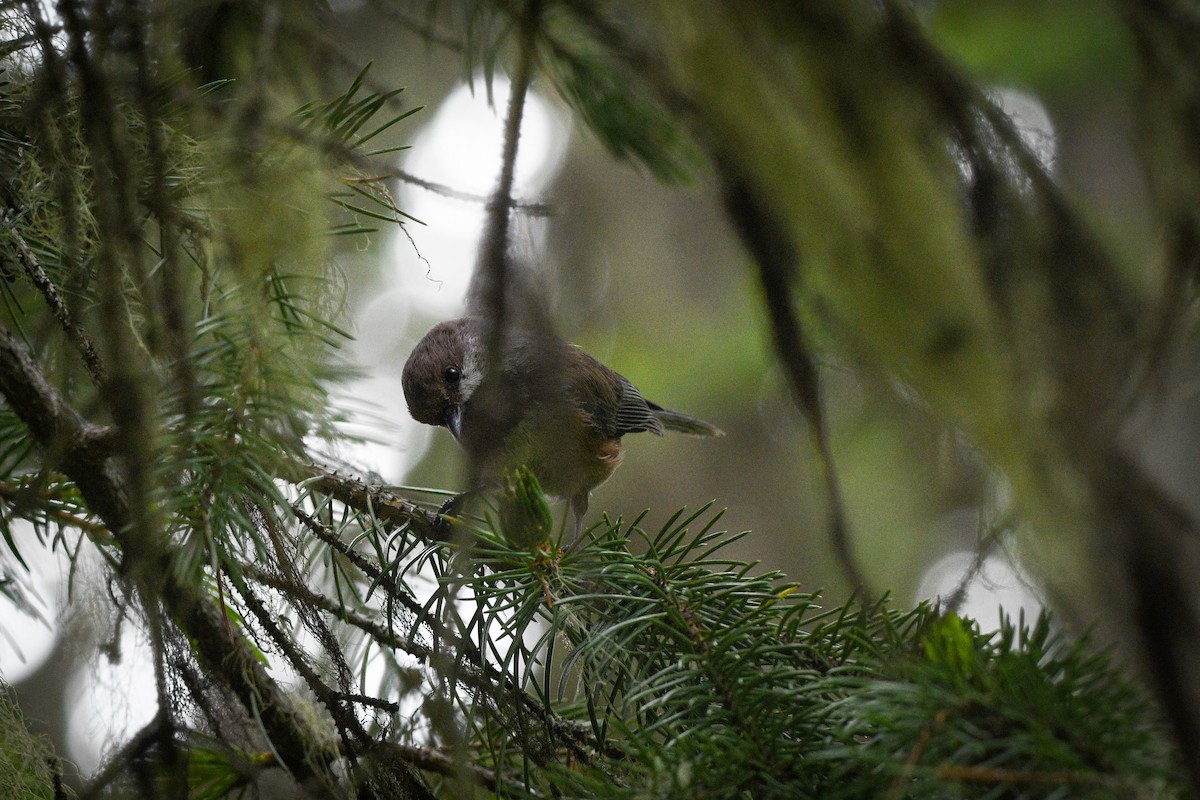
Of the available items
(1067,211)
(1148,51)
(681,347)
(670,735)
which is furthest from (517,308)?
(681,347)

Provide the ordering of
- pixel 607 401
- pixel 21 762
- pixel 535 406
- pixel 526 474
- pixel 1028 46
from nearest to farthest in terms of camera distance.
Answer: pixel 21 762
pixel 526 474
pixel 535 406
pixel 607 401
pixel 1028 46

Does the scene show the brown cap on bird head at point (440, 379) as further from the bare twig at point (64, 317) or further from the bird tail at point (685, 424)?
the bare twig at point (64, 317)

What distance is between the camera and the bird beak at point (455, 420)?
3302 millimetres

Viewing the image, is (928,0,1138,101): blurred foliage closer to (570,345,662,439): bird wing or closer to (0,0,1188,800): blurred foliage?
(570,345,662,439): bird wing

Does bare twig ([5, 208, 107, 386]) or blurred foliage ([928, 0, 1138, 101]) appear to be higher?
blurred foliage ([928, 0, 1138, 101])

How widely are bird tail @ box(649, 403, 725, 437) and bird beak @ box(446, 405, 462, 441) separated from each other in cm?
154

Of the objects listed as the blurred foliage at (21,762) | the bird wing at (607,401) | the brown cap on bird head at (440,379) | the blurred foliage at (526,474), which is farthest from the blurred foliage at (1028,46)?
the blurred foliage at (21,762)

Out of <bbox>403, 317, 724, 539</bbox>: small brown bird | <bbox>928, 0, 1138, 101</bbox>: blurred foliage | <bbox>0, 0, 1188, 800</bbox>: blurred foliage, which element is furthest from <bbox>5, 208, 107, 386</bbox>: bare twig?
<bbox>928, 0, 1138, 101</bbox>: blurred foliage

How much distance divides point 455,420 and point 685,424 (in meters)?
1.86

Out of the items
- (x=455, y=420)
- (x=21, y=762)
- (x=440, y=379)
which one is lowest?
(x=21, y=762)

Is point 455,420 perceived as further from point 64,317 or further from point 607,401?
point 64,317

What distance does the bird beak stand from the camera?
3.30m

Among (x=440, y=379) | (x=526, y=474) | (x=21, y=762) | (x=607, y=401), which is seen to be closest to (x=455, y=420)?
(x=440, y=379)

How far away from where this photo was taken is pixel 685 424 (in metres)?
4.84
